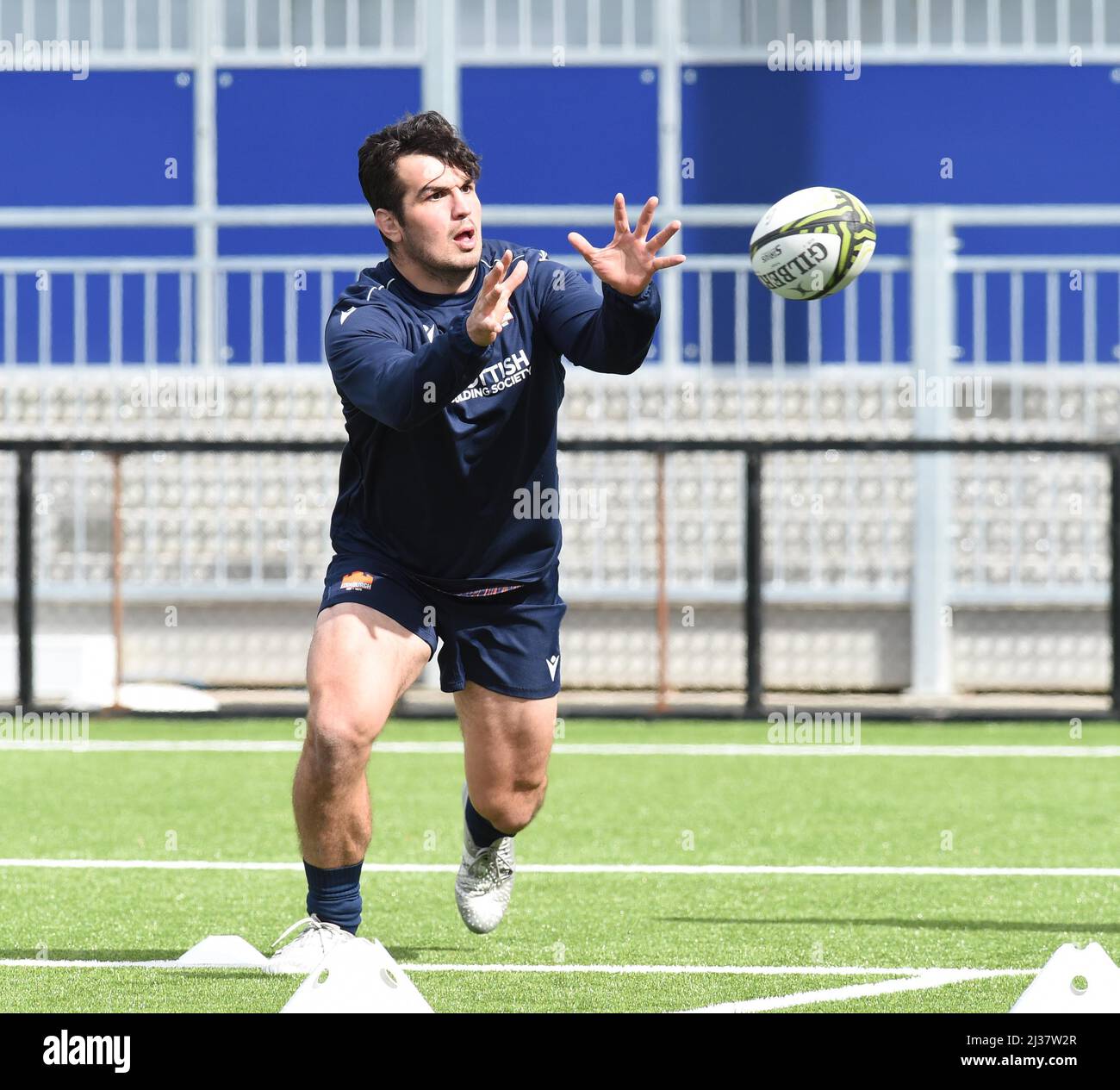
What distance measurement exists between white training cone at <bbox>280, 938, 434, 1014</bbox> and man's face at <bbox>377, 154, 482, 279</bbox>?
83.6 inches

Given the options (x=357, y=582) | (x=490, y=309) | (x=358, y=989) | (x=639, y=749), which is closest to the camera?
(x=358, y=989)

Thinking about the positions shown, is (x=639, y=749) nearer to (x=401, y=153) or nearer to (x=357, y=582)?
(x=357, y=582)

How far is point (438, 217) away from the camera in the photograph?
5758 mm

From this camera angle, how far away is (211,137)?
16.8 meters

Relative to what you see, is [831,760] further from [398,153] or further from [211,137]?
[211,137]

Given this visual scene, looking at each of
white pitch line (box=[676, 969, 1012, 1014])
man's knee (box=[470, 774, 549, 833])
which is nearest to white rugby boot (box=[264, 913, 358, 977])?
man's knee (box=[470, 774, 549, 833])

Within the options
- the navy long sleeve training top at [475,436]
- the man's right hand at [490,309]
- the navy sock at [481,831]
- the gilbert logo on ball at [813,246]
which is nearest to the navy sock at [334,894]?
the navy sock at [481,831]

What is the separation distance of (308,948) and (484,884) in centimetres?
81

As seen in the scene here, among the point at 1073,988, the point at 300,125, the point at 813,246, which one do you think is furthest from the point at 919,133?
the point at 1073,988

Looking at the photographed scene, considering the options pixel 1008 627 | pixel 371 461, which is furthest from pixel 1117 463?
pixel 371 461

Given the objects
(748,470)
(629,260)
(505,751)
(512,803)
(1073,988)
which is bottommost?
(1073,988)

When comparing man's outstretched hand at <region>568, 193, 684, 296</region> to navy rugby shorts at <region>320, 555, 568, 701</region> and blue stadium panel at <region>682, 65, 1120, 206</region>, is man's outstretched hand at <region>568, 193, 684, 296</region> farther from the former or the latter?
blue stadium panel at <region>682, 65, 1120, 206</region>

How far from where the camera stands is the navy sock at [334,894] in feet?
18.0

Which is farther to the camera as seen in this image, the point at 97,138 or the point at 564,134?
the point at 97,138
